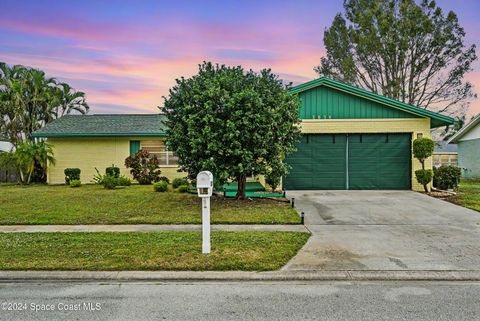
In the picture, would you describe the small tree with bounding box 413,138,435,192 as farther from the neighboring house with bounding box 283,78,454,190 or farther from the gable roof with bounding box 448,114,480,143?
the gable roof with bounding box 448,114,480,143

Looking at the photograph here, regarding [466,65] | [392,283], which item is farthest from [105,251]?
[466,65]

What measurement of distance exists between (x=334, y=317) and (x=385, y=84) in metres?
29.0

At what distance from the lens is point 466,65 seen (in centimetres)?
2745

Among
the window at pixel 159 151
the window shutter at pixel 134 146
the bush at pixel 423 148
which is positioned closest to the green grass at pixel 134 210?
the window at pixel 159 151

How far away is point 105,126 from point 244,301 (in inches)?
709

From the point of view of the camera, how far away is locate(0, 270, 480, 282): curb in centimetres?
467

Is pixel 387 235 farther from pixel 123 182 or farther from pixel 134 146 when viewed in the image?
pixel 134 146

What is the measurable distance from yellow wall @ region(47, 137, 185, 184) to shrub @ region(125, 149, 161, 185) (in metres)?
1.23

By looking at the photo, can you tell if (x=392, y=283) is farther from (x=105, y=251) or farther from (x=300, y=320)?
(x=105, y=251)

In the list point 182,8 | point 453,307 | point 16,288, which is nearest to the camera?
point 453,307

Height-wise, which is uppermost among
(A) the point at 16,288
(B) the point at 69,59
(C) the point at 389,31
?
(C) the point at 389,31

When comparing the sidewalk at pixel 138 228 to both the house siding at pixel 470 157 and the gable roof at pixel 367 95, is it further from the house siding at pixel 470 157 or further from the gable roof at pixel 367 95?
the house siding at pixel 470 157

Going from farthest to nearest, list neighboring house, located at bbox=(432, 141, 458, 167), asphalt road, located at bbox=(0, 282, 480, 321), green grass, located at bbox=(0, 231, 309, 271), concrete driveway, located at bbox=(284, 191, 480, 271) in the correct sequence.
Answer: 1. neighboring house, located at bbox=(432, 141, 458, 167)
2. concrete driveway, located at bbox=(284, 191, 480, 271)
3. green grass, located at bbox=(0, 231, 309, 271)
4. asphalt road, located at bbox=(0, 282, 480, 321)

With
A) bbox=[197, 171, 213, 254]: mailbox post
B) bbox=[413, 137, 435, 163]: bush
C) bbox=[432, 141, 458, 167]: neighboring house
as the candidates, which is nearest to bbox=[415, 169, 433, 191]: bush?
bbox=[413, 137, 435, 163]: bush
